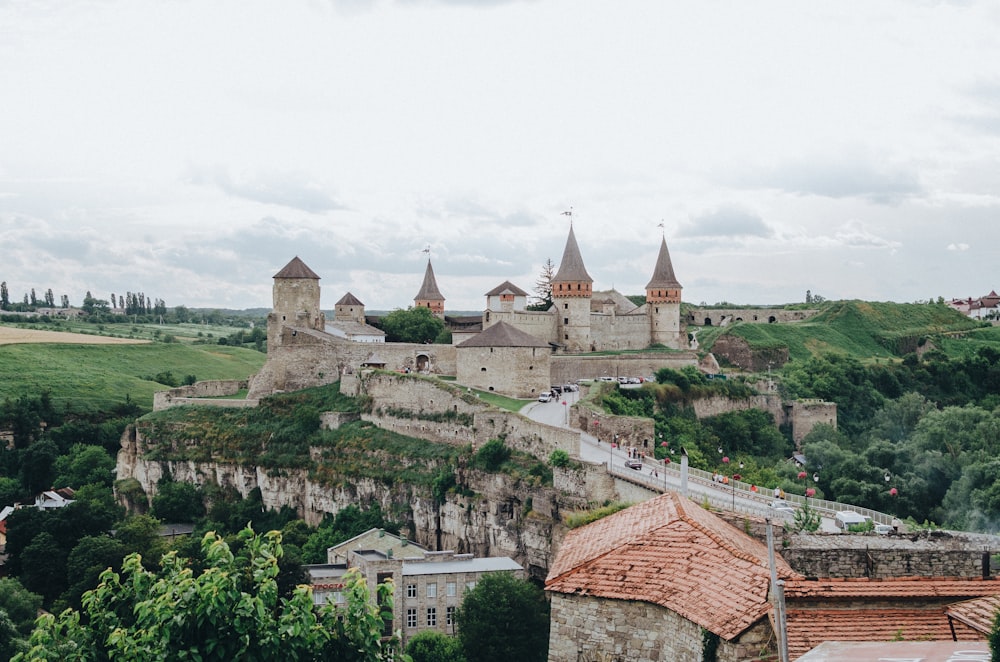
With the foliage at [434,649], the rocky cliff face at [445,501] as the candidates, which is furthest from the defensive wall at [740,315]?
the foliage at [434,649]

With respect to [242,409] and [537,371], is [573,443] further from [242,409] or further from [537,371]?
[242,409]

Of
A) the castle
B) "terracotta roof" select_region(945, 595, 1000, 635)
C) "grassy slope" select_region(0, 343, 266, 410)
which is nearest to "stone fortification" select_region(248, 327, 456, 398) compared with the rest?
the castle

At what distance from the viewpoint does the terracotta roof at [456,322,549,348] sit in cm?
5278

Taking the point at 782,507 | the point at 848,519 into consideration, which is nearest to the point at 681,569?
the point at 848,519

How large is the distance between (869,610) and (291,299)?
4871 cm

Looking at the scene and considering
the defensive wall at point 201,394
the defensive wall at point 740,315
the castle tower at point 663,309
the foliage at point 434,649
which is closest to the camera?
the foliage at point 434,649

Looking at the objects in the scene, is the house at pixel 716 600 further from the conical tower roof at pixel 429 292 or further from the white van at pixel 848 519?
the conical tower roof at pixel 429 292

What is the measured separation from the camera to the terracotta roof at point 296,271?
190 ft

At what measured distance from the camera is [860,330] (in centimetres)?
9169

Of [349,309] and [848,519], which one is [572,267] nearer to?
[349,309]

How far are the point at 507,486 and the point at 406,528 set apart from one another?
7431mm

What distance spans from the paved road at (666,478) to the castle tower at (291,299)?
16105 mm

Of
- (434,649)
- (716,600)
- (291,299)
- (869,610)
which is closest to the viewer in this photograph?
(869,610)

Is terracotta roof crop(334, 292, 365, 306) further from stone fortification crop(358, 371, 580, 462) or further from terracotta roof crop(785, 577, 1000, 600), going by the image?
terracotta roof crop(785, 577, 1000, 600)
